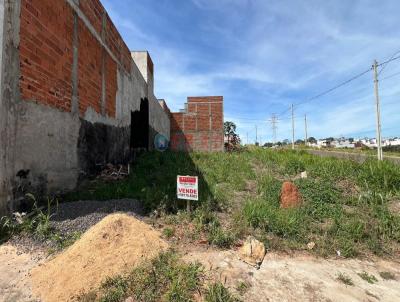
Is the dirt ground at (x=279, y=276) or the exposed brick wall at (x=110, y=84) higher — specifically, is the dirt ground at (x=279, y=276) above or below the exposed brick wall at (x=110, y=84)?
below

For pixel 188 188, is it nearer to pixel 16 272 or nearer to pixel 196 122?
pixel 16 272

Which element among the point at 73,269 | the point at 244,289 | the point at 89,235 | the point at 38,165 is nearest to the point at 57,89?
the point at 38,165

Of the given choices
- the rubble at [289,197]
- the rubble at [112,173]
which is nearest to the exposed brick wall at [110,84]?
the rubble at [112,173]

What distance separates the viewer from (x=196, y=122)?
23859 millimetres

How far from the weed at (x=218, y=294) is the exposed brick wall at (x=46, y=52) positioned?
3.34m

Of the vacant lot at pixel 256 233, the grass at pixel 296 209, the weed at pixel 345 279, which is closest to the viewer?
the vacant lot at pixel 256 233

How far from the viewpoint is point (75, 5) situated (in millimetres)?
5465

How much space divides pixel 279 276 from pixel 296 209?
2132 mm

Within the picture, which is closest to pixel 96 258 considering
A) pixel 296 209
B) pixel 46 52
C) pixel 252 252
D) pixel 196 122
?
pixel 252 252

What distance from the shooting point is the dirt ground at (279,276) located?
2.86 meters

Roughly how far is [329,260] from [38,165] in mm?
4144

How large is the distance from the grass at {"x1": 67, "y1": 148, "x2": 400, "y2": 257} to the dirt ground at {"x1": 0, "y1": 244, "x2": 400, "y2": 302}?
0.31 meters

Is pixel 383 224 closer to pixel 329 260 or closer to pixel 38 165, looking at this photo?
pixel 329 260

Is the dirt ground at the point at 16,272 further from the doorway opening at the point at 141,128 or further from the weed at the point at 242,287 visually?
the doorway opening at the point at 141,128
